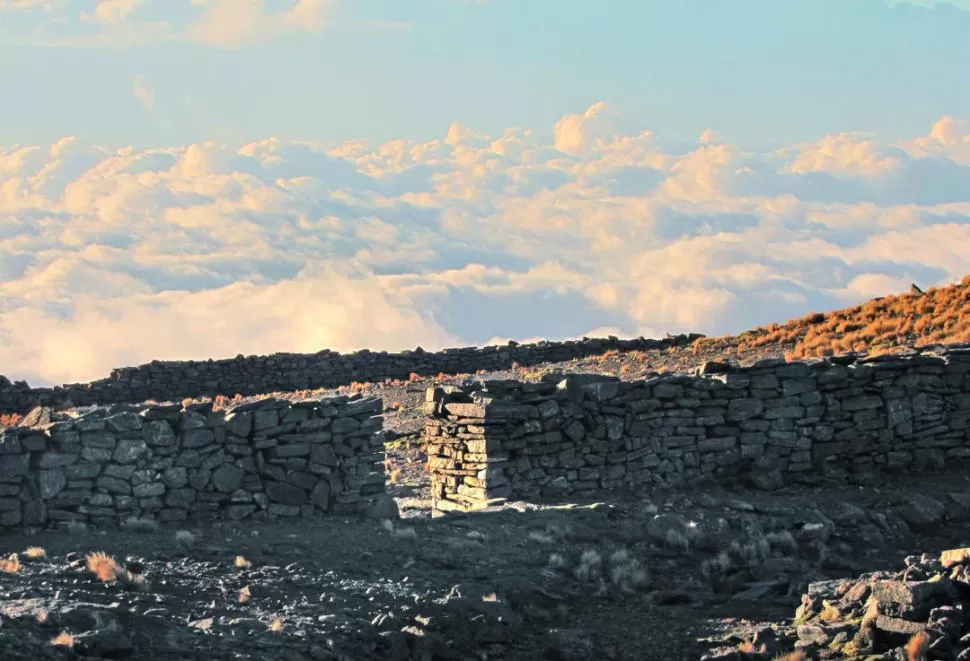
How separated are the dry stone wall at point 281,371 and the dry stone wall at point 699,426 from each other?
1721 cm

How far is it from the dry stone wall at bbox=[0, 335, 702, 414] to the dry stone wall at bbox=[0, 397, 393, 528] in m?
17.4

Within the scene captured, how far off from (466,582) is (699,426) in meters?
7.80

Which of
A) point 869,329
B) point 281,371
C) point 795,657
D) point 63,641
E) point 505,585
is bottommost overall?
point 795,657

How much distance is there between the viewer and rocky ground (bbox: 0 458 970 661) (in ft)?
38.8

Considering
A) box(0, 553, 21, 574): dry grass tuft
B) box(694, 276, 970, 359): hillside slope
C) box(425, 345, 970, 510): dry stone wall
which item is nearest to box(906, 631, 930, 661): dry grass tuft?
box(425, 345, 970, 510): dry stone wall

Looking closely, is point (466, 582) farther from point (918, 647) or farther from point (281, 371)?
point (281, 371)

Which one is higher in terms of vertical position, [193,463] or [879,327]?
[879,327]

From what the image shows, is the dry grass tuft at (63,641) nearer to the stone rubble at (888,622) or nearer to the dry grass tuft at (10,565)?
the dry grass tuft at (10,565)

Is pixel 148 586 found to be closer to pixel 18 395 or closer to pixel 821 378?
pixel 821 378

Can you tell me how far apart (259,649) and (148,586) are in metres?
2.03

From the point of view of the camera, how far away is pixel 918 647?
461 inches

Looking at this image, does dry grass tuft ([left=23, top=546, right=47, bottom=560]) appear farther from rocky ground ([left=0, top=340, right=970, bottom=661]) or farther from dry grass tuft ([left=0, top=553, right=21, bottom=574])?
dry grass tuft ([left=0, top=553, right=21, bottom=574])

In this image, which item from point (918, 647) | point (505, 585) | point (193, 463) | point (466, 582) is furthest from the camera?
point (193, 463)

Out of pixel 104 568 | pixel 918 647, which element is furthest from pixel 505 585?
pixel 918 647
